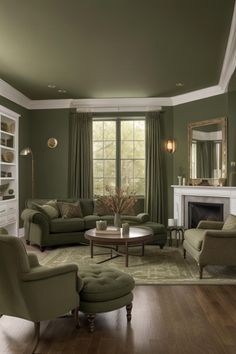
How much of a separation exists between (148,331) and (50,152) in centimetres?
588

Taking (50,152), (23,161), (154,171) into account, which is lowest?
(154,171)

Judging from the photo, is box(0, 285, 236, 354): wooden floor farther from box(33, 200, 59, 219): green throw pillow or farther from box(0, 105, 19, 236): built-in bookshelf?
box(0, 105, 19, 236): built-in bookshelf

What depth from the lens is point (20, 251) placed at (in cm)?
272

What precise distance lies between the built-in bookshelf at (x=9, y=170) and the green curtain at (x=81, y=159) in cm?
130

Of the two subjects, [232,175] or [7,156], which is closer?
[232,175]

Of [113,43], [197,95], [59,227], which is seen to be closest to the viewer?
[113,43]

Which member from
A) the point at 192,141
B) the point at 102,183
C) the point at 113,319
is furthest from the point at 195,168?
the point at 113,319

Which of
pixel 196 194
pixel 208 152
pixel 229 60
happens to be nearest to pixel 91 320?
pixel 229 60

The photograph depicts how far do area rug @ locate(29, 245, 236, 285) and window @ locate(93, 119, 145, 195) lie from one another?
79.9 inches

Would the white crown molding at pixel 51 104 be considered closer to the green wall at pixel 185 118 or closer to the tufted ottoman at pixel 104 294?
the green wall at pixel 185 118

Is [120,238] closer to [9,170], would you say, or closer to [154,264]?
[154,264]

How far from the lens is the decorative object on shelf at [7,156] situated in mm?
7134

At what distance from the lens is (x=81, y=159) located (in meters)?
8.12

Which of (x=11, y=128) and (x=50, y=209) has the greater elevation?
(x=11, y=128)
